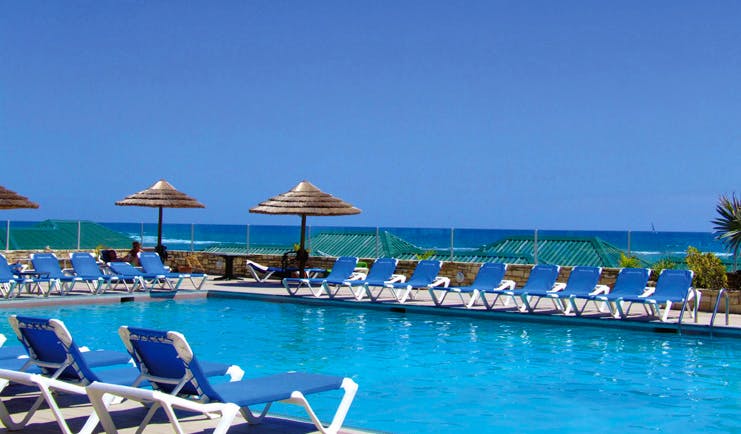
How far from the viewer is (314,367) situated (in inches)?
363

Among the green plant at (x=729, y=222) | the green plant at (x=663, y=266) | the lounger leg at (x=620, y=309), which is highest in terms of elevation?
the green plant at (x=729, y=222)

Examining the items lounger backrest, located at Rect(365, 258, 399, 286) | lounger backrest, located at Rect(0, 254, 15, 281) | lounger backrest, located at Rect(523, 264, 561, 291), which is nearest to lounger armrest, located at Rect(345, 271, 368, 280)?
lounger backrest, located at Rect(365, 258, 399, 286)

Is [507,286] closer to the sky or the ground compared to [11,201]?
closer to the ground

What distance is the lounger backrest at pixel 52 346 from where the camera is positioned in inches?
215

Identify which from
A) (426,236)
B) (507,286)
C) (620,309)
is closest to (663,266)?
(507,286)

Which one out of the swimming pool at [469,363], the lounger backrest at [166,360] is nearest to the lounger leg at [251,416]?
the lounger backrest at [166,360]

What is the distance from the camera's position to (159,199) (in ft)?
64.1

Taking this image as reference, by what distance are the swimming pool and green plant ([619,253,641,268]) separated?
408 cm

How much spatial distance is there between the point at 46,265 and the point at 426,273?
6.12 metres

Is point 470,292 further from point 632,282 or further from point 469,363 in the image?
point 469,363

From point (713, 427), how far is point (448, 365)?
3.12 metres

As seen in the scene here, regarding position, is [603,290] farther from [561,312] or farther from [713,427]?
[713,427]

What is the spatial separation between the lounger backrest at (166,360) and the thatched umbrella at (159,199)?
1433 centimetres

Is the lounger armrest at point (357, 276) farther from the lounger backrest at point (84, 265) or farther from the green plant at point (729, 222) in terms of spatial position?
the green plant at point (729, 222)
